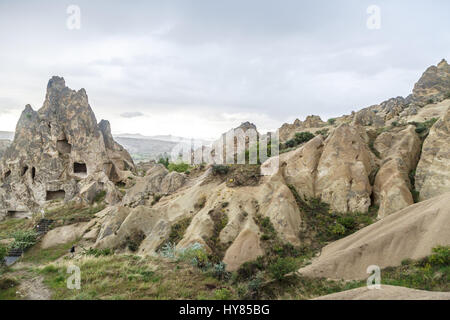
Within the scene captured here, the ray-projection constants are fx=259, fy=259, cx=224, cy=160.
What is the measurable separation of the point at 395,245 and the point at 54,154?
48157 mm

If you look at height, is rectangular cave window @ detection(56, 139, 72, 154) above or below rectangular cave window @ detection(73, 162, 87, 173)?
above

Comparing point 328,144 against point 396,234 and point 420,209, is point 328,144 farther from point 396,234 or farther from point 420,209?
point 396,234

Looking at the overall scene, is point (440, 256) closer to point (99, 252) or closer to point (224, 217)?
point (224, 217)

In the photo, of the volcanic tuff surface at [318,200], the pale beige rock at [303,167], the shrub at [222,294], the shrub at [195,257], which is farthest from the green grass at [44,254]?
the pale beige rock at [303,167]

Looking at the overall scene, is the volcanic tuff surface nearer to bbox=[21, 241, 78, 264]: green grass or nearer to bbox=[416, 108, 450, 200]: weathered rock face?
bbox=[416, 108, 450, 200]: weathered rock face

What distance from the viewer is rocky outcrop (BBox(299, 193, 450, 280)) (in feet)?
41.6

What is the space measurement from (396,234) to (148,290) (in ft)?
41.9

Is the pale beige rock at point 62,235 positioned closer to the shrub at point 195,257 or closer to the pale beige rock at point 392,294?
the shrub at point 195,257

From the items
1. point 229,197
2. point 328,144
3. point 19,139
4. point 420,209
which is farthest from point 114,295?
point 19,139

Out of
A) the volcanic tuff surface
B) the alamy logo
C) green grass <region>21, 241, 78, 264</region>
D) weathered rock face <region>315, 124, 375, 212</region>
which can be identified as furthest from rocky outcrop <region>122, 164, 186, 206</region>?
weathered rock face <region>315, 124, 375, 212</region>

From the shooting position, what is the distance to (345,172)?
70.0 ft

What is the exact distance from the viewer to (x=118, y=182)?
4900 cm

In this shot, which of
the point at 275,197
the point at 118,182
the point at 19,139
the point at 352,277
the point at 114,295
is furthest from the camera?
the point at 118,182

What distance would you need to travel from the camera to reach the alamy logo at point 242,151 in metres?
28.8
